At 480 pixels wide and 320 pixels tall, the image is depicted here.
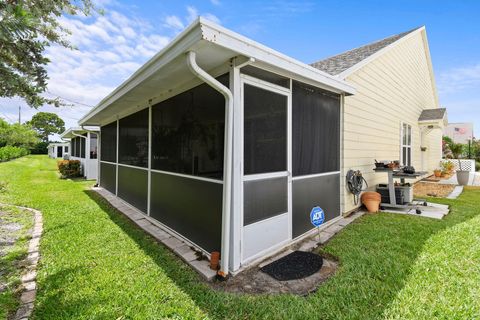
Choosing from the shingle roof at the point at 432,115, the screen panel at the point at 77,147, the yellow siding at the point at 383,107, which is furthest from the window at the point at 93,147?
the shingle roof at the point at 432,115

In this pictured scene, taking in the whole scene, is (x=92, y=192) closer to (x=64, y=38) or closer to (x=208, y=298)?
(x=64, y=38)

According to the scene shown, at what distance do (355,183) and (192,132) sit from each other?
3708 mm

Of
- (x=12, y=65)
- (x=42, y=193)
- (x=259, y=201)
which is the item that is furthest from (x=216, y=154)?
(x=42, y=193)

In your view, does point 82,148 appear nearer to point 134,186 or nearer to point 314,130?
point 134,186

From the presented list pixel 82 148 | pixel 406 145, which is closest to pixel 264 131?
pixel 406 145

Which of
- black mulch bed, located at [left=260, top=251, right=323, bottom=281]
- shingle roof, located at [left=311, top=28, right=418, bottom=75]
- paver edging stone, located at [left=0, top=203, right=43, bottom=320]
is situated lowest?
paver edging stone, located at [left=0, top=203, right=43, bottom=320]

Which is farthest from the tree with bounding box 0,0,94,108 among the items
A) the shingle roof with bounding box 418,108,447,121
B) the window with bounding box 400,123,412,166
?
the shingle roof with bounding box 418,108,447,121

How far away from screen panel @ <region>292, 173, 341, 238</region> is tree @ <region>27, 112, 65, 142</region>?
220 feet

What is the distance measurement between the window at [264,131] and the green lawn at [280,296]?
145 centimetres

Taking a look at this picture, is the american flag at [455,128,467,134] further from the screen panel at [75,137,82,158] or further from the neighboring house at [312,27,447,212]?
the screen panel at [75,137,82,158]

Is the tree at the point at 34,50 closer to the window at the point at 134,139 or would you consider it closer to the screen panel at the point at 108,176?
the window at the point at 134,139

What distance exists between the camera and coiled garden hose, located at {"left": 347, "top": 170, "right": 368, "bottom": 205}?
199 inches

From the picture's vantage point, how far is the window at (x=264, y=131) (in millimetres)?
2945

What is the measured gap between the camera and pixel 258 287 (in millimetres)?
2506
